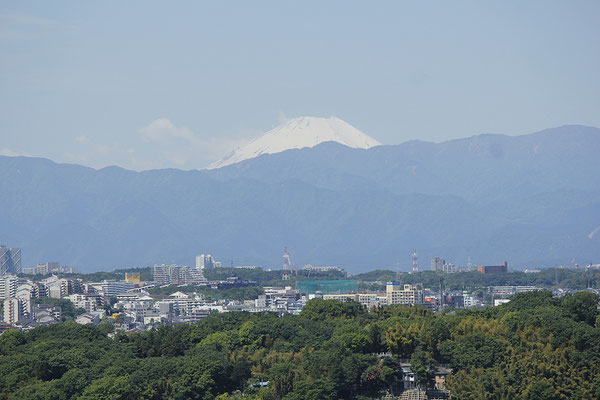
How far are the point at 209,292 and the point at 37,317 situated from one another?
3860 cm

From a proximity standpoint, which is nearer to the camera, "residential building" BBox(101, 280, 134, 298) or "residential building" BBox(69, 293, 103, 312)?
"residential building" BBox(69, 293, 103, 312)

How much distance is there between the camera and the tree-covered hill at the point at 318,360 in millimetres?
41469

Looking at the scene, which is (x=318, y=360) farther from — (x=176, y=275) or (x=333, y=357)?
(x=176, y=275)

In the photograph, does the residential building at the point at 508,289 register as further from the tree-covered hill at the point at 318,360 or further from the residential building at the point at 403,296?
the tree-covered hill at the point at 318,360

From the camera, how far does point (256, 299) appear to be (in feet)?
405

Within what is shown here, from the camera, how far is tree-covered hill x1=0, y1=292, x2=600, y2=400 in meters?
41.5

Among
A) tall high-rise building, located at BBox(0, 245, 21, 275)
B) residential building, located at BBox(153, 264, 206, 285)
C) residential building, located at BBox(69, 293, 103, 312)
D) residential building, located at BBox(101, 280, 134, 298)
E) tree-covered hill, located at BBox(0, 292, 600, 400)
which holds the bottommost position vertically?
tree-covered hill, located at BBox(0, 292, 600, 400)

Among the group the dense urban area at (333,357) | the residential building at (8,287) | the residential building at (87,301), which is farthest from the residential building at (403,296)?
the dense urban area at (333,357)

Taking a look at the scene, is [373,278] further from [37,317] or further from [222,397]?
[222,397]

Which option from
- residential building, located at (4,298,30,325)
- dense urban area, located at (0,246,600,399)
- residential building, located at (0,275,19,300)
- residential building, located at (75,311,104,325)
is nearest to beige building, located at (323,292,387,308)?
residential building, located at (75,311,104,325)

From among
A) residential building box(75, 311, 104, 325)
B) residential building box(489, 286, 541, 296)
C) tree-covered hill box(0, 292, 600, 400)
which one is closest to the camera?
tree-covered hill box(0, 292, 600, 400)

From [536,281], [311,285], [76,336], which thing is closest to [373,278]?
[536,281]

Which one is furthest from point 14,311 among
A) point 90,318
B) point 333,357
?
point 333,357

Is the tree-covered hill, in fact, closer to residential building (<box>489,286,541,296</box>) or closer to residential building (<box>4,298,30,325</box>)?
residential building (<box>4,298,30,325</box>)
